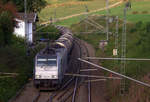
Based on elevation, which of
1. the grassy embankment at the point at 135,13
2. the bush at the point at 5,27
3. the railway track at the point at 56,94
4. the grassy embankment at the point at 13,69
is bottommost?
the railway track at the point at 56,94

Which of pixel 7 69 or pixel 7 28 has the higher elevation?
pixel 7 28

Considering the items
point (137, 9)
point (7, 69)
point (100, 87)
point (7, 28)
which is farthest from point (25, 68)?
point (137, 9)

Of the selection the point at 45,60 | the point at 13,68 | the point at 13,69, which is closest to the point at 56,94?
the point at 45,60

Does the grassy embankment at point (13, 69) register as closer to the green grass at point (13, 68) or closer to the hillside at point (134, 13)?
the green grass at point (13, 68)

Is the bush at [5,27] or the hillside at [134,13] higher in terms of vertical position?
the hillside at [134,13]

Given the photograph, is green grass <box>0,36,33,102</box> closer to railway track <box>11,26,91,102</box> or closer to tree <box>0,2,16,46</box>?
railway track <box>11,26,91,102</box>

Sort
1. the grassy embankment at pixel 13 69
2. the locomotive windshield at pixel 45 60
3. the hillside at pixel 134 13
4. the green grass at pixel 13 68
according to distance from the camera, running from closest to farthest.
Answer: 1. the locomotive windshield at pixel 45 60
2. the grassy embankment at pixel 13 69
3. the green grass at pixel 13 68
4. the hillside at pixel 134 13

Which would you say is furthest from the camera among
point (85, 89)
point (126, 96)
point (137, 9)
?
point (137, 9)

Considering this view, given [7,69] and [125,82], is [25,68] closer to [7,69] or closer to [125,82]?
[7,69]

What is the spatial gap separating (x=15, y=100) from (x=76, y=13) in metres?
64.3

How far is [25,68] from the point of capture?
27281 mm

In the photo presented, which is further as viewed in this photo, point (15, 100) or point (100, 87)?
point (100, 87)

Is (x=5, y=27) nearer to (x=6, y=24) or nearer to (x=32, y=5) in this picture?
(x=6, y=24)

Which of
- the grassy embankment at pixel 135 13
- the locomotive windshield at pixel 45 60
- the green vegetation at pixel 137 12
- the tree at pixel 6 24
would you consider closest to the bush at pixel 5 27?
the tree at pixel 6 24
